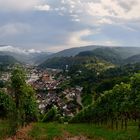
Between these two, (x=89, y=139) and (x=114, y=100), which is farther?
(x=114, y=100)

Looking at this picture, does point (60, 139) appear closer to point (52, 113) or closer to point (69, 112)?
point (52, 113)

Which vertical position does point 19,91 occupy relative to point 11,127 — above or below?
above

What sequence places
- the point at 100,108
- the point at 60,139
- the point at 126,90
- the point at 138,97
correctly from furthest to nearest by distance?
1. the point at 100,108
2. the point at 126,90
3. the point at 138,97
4. the point at 60,139

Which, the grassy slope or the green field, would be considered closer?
the green field

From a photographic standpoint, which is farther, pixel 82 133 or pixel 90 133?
pixel 90 133

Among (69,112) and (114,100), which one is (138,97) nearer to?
(114,100)

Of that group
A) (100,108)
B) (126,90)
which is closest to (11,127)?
(126,90)

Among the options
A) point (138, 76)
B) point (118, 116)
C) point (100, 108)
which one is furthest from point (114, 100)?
point (138, 76)

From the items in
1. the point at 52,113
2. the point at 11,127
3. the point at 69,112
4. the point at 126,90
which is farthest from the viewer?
the point at 69,112

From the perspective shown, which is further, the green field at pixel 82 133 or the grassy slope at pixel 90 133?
the grassy slope at pixel 90 133
